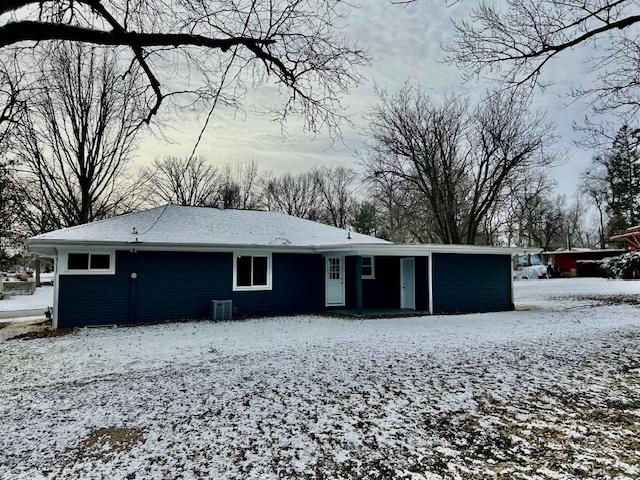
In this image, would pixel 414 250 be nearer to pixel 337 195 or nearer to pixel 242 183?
pixel 242 183

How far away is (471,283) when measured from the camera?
14672 mm

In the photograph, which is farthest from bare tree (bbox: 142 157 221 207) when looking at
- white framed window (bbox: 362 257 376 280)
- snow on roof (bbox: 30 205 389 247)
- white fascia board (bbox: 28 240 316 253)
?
white framed window (bbox: 362 257 376 280)

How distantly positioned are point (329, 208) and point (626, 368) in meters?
34.7

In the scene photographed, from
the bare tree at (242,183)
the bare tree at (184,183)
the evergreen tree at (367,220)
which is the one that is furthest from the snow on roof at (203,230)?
the bare tree at (242,183)

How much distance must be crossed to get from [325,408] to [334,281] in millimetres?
10285

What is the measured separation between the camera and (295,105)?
569 cm

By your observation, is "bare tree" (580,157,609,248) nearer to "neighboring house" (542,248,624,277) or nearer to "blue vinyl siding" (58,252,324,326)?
"neighboring house" (542,248,624,277)

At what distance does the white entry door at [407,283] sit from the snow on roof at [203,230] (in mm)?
2161

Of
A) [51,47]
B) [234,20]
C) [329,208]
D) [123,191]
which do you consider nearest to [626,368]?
[234,20]

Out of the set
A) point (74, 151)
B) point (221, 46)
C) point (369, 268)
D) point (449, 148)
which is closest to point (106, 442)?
point (221, 46)

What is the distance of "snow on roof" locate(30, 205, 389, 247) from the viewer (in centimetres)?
1170

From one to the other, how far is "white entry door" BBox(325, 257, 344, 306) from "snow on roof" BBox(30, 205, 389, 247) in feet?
2.34

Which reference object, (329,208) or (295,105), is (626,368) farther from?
(329,208)

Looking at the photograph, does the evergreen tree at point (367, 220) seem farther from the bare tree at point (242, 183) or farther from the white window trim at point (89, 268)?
the white window trim at point (89, 268)
